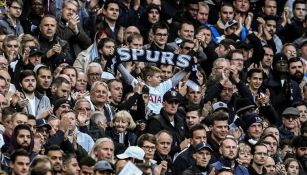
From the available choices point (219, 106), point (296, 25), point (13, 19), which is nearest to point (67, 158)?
point (219, 106)

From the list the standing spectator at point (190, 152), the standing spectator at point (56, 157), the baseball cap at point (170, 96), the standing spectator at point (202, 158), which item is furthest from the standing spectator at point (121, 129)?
the standing spectator at point (56, 157)

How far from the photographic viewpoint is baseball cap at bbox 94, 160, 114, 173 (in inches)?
822

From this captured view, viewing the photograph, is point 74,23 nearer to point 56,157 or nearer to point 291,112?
point 291,112

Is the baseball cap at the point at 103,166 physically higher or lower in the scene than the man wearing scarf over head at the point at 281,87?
lower

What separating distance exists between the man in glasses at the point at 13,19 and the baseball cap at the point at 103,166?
571 centimetres

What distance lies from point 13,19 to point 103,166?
616cm

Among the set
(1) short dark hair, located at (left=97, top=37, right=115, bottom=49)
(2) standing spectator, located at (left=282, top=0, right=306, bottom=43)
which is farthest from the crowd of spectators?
(2) standing spectator, located at (left=282, top=0, right=306, bottom=43)

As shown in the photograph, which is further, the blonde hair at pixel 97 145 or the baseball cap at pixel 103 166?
the blonde hair at pixel 97 145

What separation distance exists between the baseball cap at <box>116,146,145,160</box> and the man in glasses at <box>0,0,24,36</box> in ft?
16.7

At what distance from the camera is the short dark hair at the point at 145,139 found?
74.6ft

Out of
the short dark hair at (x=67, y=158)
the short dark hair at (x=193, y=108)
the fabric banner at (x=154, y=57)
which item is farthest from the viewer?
the fabric banner at (x=154, y=57)

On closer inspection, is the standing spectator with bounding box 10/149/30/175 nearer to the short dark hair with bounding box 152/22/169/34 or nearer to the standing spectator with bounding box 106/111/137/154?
the standing spectator with bounding box 106/111/137/154

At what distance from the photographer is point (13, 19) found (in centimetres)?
2645

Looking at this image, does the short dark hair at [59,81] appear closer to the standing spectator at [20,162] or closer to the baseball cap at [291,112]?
the standing spectator at [20,162]
